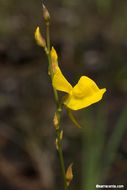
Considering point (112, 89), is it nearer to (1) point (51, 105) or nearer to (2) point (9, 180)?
(1) point (51, 105)

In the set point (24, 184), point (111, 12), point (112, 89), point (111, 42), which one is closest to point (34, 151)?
point (24, 184)

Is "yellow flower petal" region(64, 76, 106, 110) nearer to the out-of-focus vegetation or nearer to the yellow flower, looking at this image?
the yellow flower

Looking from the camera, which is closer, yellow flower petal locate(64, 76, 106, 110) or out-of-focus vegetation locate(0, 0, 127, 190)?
yellow flower petal locate(64, 76, 106, 110)

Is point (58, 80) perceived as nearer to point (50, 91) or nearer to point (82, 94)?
point (82, 94)

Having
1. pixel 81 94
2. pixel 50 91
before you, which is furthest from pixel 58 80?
pixel 50 91

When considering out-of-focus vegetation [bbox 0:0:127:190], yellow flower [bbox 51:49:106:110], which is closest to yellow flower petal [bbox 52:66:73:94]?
yellow flower [bbox 51:49:106:110]

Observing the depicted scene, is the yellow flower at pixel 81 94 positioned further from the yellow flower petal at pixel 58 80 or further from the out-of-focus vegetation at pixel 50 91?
the out-of-focus vegetation at pixel 50 91

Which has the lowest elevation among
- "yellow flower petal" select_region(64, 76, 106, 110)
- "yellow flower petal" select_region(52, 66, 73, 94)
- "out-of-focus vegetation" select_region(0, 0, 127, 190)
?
"out-of-focus vegetation" select_region(0, 0, 127, 190)

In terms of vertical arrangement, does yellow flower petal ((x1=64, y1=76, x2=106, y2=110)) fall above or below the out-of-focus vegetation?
above
